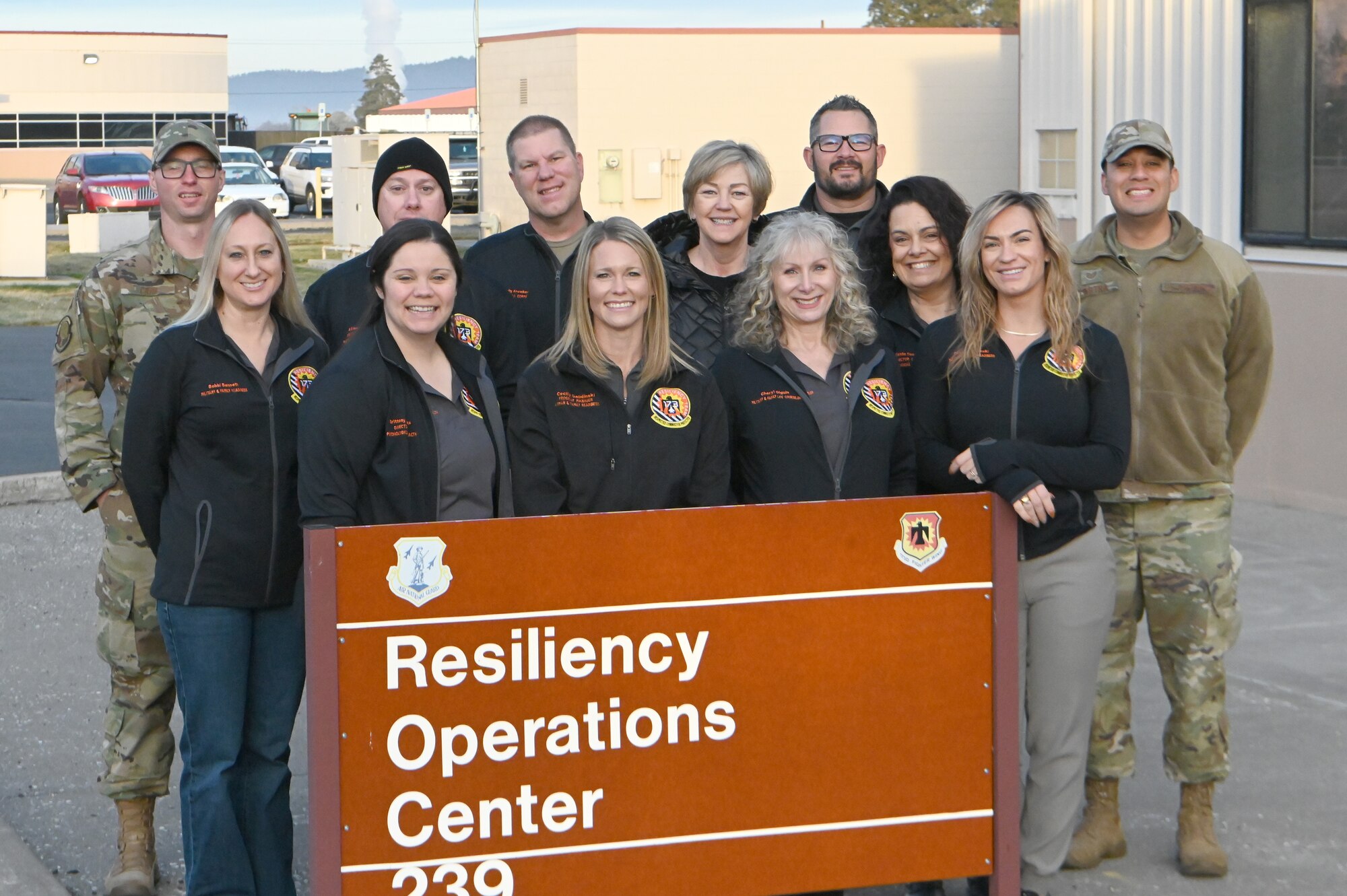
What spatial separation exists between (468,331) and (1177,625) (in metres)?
2.29

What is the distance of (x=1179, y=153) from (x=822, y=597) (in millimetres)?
7365

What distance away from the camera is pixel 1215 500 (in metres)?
4.84

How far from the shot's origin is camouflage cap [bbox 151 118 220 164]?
15.4ft

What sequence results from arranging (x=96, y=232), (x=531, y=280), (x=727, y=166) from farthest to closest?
(x=96, y=232) < (x=531, y=280) < (x=727, y=166)

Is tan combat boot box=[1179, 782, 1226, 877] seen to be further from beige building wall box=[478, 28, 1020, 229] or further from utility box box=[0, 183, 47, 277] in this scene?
utility box box=[0, 183, 47, 277]

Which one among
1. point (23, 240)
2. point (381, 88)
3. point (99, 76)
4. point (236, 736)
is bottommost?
point (236, 736)

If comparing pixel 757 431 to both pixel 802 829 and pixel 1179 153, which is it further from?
pixel 1179 153

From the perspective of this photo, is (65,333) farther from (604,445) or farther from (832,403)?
(832,403)

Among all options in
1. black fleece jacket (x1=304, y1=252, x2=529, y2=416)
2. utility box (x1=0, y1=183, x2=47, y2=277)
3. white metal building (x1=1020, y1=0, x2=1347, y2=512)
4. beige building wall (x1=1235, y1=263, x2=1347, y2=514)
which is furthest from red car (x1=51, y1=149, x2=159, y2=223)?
black fleece jacket (x1=304, y1=252, x2=529, y2=416)

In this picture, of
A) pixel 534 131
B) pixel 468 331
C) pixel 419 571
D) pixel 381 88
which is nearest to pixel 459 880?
pixel 419 571

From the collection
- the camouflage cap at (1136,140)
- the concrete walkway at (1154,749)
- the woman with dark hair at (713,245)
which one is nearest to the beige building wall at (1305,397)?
the concrete walkway at (1154,749)

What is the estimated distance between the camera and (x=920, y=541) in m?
4.00

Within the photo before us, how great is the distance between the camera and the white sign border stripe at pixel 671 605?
364cm

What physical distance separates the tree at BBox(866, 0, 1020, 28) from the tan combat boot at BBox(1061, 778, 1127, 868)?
52337 mm
